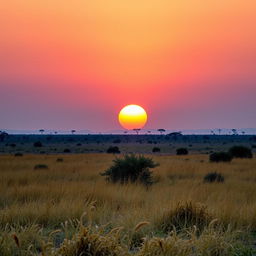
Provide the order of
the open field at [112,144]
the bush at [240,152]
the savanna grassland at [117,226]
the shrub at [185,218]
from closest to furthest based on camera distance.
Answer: the savanna grassland at [117,226], the shrub at [185,218], the bush at [240,152], the open field at [112,144]

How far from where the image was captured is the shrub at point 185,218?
Answer: 900 centimetres

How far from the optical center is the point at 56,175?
24.2 metres

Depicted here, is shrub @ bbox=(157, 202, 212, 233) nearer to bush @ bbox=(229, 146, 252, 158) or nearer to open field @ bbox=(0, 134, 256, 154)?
bush @ bbox=(229, 146, 252, 158)

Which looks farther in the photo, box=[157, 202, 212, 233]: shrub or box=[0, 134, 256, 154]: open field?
box=[0, 134, 256, 154]: open field

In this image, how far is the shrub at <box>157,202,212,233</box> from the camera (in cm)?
900

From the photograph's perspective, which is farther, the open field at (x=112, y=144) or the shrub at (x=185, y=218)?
the open field at (x=112, y=144)

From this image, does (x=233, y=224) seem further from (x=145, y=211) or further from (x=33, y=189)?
(x=33, y=189)

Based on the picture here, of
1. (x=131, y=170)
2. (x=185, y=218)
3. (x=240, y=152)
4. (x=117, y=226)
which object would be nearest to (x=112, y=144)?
(x=240, y=152)

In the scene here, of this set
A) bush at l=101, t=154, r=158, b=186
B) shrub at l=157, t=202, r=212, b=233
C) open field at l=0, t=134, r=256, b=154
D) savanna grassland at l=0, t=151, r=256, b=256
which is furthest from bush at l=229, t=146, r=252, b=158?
shrub at l=157, t=202, r=212, b=233

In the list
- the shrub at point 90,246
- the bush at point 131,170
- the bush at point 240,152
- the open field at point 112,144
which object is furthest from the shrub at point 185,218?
the open field at point 112,144

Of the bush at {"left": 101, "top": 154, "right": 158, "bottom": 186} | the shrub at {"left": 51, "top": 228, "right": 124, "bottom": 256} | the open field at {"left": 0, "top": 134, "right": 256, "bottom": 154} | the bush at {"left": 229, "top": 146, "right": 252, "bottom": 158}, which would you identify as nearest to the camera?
the shrub at {"left": 51, "top": 228, "right": 124, "bottom": 256}

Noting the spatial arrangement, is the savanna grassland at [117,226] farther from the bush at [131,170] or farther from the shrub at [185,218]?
the bush at [131,170]

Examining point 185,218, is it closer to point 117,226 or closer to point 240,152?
point 117,226

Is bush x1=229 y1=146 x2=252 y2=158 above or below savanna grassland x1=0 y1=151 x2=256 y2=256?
above
